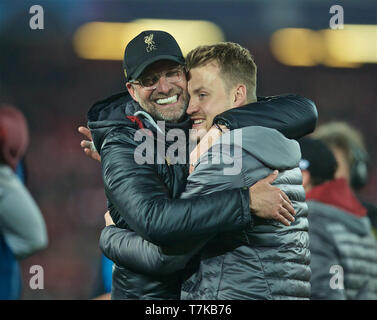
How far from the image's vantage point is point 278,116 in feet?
7.25

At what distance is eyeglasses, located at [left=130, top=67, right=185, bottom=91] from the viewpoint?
8.03ft

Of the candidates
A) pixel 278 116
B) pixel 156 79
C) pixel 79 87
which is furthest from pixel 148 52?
pixel 79 87

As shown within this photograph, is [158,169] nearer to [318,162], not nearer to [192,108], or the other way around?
[192,108]

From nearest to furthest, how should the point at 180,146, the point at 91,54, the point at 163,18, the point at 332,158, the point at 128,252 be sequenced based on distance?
the point at 128,252
the point at 180,146
the point at 332,158
the point at 163,18
the point at 91,54

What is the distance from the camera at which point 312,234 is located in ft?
10.5

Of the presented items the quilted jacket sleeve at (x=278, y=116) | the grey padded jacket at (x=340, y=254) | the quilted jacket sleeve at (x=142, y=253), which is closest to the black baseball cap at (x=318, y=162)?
the grey padded jacket at (x=340, y=254)

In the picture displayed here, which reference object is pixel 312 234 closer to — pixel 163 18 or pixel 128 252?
pixel 128 252

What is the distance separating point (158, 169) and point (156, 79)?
1.43 ft

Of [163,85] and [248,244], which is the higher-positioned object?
[163,85]

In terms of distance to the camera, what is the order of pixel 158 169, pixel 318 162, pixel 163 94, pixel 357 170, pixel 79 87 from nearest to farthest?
pixel 158 169 → pixel 163 94 → pixel 318 162 → pixel 357 170 → pixel 79 87

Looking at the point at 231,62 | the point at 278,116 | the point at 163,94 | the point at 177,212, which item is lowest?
the point at 177,212
